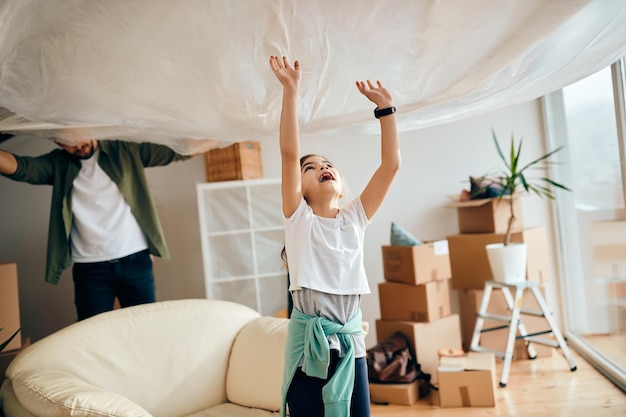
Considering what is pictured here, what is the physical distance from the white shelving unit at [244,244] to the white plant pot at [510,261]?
132cm

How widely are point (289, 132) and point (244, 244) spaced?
2.27 metres

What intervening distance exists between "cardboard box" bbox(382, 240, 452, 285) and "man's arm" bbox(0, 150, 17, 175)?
204cm

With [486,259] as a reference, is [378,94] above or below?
above

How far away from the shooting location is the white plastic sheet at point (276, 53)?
5.24 ft

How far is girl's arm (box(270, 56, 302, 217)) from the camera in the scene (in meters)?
1.62

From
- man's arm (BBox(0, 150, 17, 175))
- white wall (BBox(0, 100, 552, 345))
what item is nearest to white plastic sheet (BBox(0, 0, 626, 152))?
man's arm (BBox(0, 150, 17, 175))

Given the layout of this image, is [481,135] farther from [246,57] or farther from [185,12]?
[185,12]

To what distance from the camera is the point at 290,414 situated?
5.57 feet

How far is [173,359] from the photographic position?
2.33 m

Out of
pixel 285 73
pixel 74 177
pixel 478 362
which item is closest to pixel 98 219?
pixel 74 177

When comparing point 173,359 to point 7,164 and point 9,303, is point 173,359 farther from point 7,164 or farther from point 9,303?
point 7,164

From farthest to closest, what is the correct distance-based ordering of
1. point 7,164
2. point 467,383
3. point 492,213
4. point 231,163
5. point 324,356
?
1. point 231,163
2. point 492,213
3. point 467,383
4. point 7,164
5. point 324,356

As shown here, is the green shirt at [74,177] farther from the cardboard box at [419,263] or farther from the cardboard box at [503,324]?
the cardboard box at [503,324]

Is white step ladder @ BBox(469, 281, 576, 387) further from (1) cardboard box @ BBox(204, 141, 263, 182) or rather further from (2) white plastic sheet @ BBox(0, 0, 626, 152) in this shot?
(1) cardboard box @ BBox(204, 141, 263, 182)
